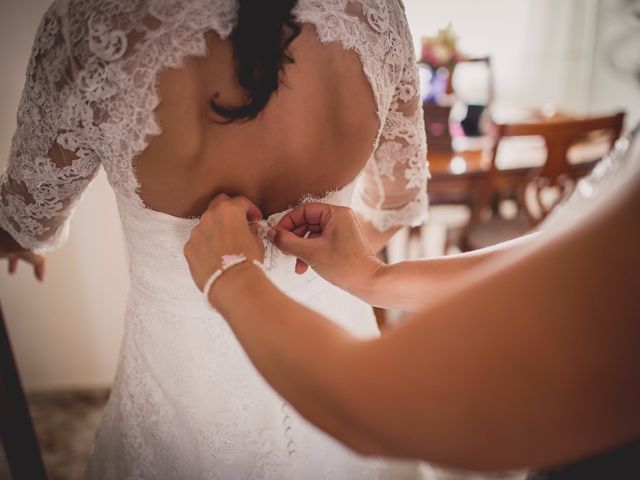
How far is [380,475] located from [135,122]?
0.91 metres

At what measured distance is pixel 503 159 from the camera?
2268 millimetres

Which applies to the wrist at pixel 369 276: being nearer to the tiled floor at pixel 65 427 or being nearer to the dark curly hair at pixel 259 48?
the dark curly hair at pixel 259 48

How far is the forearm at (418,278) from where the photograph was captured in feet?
2.57

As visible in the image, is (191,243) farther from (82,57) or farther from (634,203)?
(634,203)

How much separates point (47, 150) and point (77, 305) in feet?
4.53

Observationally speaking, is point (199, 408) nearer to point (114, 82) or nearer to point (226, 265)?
point (226, 265)

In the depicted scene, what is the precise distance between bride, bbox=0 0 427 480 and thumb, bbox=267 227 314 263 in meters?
0.07

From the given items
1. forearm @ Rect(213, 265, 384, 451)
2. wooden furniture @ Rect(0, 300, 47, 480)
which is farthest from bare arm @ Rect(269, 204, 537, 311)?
wooden furniture @ Rect(0, 300, 47, 480)

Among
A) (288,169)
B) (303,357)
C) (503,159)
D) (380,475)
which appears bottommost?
(380,475)

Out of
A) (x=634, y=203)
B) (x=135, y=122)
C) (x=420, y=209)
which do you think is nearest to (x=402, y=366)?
(x=634, y=203)

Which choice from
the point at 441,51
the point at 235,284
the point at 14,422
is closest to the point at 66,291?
the point at 14,422

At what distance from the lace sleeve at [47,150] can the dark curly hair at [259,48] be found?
0.69 feet

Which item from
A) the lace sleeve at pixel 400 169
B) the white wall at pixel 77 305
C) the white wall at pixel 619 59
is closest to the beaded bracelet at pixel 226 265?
the lace sleeve at pixel 400 169

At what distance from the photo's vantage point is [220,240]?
0.62 m
